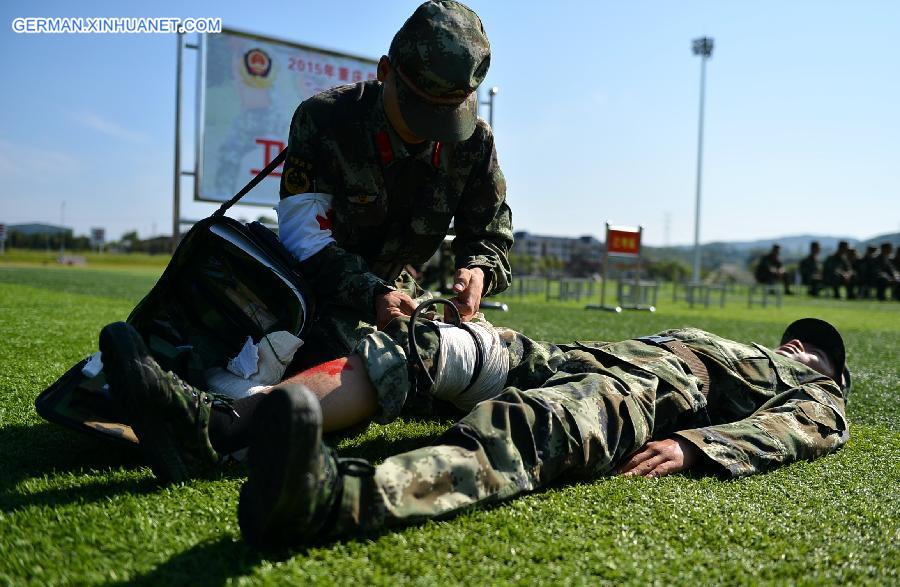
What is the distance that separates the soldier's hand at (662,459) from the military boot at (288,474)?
2.41ft

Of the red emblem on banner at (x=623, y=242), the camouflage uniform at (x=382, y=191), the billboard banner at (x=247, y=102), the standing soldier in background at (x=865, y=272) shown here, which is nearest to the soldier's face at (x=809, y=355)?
the camouflage uniform at (x=382, y=191)

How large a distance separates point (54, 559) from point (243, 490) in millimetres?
262

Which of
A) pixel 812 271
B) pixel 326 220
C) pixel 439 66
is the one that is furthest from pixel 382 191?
pixel 812 271

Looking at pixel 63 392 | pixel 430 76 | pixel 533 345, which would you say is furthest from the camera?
pixel 430 76

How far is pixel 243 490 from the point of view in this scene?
96 centimetres

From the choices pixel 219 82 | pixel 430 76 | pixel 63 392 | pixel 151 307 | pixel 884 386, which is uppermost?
pixel 219 82

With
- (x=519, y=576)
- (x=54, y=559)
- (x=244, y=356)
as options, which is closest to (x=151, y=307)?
(x=244, y=356)

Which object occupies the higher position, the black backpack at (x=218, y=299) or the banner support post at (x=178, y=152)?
the banner support post at (x=178, y=152)

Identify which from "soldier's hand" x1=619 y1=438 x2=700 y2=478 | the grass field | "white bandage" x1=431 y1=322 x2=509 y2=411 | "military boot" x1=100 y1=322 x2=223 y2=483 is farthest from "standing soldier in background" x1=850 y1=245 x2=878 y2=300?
"military boot" x1=100 y1=322 x2=223 y2=483

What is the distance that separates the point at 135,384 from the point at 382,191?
1141 mm

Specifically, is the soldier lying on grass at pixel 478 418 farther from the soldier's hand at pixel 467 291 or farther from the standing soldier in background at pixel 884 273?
the standing soldier in background at pixel 884 273

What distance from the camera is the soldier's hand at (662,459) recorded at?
1.45 metres

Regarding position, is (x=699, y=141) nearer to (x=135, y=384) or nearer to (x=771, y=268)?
(x=771, y=268)

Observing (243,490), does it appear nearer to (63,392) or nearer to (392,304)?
(63,392)
